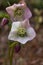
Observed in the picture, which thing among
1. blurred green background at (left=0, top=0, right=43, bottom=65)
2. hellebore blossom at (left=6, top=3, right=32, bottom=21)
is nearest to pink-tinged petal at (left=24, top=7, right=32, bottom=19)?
hellebore blossom at (left=6, top=3, right=32, bottom=21)

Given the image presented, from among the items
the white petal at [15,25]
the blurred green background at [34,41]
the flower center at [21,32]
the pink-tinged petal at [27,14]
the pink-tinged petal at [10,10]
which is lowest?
the blurred green background at [34,41]

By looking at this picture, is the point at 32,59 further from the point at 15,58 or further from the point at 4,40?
the point at 4,40

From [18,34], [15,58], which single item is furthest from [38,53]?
[18,34]

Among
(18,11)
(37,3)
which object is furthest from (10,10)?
(37,3)

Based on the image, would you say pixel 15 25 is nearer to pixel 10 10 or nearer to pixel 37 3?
pixel 10 10

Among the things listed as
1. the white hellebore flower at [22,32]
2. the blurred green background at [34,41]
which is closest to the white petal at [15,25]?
the white hellebore flower at [22,32]

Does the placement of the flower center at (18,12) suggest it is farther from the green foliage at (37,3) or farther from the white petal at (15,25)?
the green foliage at (37,3)
